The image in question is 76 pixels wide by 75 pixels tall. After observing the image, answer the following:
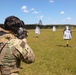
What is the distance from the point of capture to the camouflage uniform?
5023 mm

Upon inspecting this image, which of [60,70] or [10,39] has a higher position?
[10,39]

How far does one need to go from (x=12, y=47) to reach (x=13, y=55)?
0.14 metres

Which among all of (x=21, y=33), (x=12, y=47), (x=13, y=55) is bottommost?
(x=13, y=55)

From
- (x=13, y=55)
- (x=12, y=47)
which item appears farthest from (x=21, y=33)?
(x=13, y=55)

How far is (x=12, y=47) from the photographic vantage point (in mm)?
5031

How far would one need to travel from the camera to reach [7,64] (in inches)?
199

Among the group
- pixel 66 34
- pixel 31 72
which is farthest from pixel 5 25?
pixel 66 34

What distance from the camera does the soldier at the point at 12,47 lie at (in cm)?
503

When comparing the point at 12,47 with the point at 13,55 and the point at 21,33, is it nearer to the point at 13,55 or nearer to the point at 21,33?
the point at 13,55

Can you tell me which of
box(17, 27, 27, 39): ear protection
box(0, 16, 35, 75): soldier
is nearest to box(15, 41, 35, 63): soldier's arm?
box(0, 16, 35, 75): soldier

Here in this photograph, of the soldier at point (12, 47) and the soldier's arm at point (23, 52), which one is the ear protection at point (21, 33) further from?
the soldier's arm at point (23, 52)

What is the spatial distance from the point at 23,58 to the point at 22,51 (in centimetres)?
14

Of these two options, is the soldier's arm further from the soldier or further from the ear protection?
the ear protection

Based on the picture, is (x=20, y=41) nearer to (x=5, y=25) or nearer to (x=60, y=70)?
(x=5, y=25)
